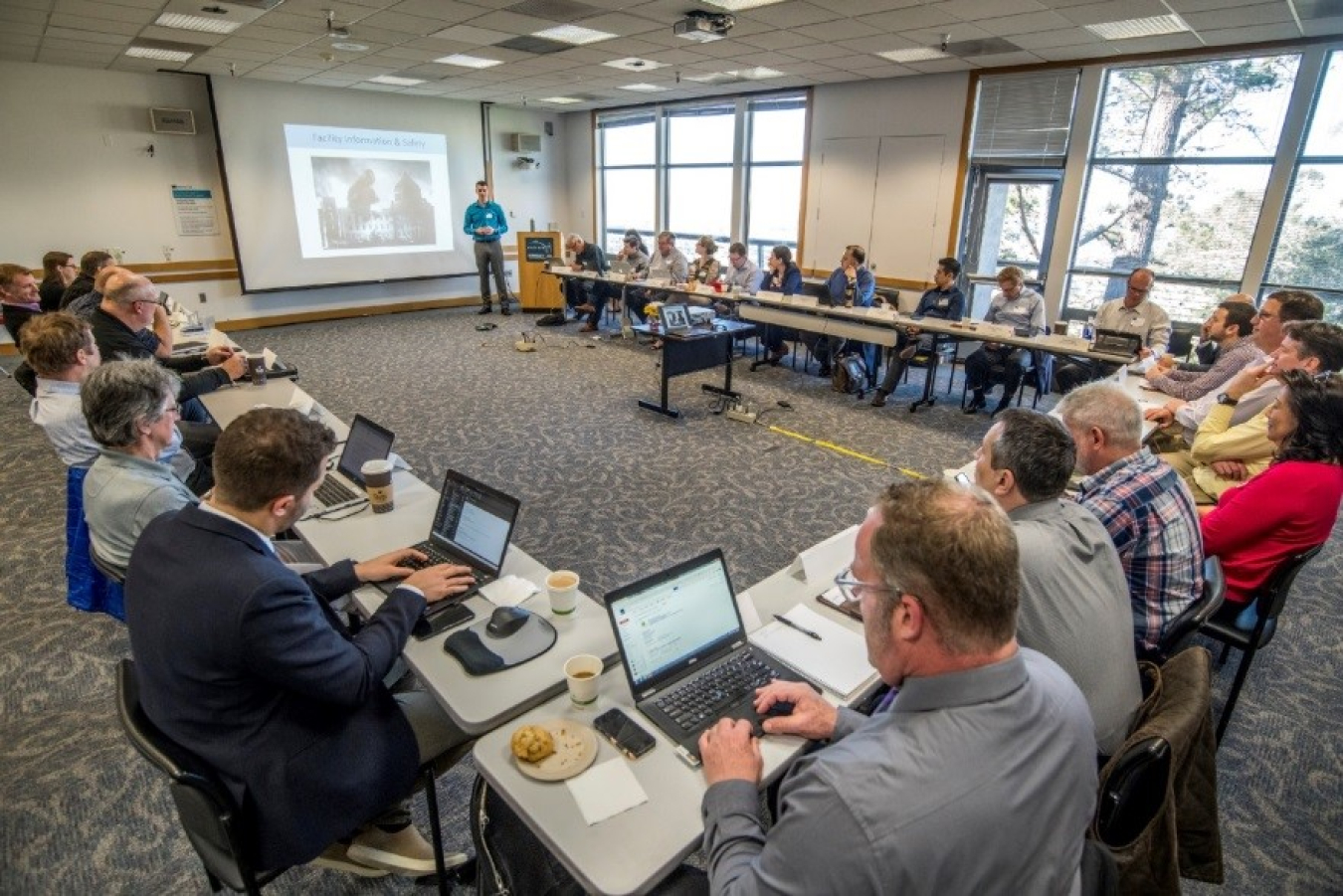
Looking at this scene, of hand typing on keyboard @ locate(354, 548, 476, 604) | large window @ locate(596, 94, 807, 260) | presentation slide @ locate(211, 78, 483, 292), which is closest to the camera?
hand typing on keyboard @ locate(354, 548, 476, 604)

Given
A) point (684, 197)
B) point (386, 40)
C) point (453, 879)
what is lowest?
point (453, 879)

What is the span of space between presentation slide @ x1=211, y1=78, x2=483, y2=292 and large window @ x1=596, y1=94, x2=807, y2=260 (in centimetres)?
229

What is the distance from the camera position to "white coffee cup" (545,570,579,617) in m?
1.76

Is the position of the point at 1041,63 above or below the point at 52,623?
above

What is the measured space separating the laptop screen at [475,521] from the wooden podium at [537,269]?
828 centimetres

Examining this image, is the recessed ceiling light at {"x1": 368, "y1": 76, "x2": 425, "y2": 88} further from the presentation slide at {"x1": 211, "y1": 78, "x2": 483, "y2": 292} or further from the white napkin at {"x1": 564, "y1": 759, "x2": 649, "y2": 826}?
the white napkin at {"x1": 564, "y1": 759, "x2": 649, "y2": 826}

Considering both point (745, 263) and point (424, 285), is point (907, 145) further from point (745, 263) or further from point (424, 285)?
point (424, 285)

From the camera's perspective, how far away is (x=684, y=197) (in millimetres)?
10344

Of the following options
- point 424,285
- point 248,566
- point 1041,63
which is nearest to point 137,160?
point 424,285

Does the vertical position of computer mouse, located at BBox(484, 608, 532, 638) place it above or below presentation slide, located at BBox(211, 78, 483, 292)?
below

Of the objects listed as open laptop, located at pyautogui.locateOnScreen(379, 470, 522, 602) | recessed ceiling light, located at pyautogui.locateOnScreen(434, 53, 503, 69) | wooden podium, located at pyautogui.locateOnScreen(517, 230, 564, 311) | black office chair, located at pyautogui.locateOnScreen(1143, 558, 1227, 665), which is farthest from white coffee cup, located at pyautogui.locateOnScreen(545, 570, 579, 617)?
wooden podium, located at pyautogui.locateOnScreen(517, 230, 564, 311)

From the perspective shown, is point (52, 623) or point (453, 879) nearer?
point (453, 879)

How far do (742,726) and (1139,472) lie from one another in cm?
139

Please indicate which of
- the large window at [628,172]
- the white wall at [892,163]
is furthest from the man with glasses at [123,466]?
the large window at [628,172]
